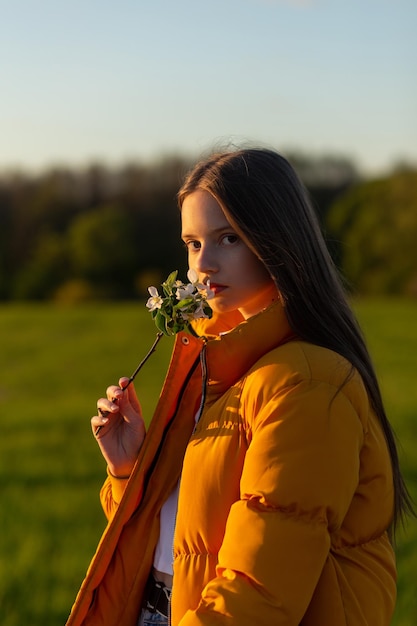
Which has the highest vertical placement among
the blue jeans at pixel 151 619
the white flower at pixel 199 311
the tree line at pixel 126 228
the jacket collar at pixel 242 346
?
the white flower at pixel 199 311

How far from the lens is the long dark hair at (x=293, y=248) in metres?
2.25

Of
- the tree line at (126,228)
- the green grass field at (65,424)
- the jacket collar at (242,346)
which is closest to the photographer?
the jacket collar at (242,346)

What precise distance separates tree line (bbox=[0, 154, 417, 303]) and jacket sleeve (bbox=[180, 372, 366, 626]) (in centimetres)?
1725

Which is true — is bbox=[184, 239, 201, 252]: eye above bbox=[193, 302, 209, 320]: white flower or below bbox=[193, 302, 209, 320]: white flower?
above

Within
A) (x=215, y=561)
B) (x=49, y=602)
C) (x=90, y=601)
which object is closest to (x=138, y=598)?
(x=90, y=601)

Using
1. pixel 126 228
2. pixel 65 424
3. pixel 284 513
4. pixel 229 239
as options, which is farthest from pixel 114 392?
pixel 126 228

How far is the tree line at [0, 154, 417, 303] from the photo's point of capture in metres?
20.5

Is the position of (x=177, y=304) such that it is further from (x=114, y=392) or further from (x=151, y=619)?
(x=151, y=619)

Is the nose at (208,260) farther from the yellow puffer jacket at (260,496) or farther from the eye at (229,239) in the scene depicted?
the yellow puffer jacket at (260,496)

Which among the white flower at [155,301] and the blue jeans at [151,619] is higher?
the white flower at [155,301]

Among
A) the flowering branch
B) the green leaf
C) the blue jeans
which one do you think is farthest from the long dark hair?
the blue jeans

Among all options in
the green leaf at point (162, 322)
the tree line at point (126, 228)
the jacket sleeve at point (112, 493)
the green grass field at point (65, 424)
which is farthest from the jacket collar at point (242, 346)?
the tree line at point (126, 228)

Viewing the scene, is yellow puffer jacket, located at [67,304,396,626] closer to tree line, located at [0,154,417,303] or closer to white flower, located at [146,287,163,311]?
white flower, located at [146,287,163,311]

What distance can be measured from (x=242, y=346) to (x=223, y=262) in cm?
22
